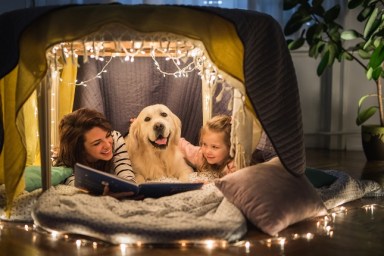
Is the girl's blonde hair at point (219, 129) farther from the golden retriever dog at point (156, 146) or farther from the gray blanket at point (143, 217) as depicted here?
the gray blanket at point (143, 217)

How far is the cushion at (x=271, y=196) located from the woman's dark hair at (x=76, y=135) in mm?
580

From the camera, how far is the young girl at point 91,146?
216cm

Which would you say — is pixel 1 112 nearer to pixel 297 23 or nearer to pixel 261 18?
pixel 261 18

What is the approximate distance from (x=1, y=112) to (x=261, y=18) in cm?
88

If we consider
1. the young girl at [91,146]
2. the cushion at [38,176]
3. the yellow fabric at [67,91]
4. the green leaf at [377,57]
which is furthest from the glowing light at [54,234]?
the green leaf at [377,57]

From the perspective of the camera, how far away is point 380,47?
3.00 m

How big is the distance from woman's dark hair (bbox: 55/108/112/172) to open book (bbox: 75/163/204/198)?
0.27 meters

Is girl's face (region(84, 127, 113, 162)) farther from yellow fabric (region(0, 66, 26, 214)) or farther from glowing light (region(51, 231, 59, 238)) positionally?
glowing light (region(51, 231, 59, 238))

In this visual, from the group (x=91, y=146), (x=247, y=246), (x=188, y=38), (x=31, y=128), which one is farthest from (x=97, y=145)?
(x=247, y=246)

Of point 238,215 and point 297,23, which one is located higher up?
point 297,23

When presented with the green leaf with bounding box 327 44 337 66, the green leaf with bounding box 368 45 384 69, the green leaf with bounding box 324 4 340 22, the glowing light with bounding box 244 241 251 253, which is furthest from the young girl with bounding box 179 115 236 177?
the green leaf with bounding box 324 4 340 22

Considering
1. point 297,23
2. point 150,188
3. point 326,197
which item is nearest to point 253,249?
point 150,188

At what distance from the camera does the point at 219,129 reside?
219cm

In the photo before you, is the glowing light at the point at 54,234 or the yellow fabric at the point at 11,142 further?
the yellow fabric at the point at 11,142
